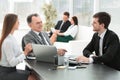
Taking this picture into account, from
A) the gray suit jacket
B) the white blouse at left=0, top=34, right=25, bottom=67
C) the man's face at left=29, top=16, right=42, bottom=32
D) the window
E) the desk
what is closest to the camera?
the desk

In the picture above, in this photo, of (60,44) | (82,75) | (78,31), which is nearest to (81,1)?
(78,31)

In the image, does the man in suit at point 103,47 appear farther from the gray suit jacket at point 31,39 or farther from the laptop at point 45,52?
the gray suit jacket at point 31,39

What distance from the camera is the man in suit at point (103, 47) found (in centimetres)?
308

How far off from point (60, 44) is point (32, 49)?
390 centimetres

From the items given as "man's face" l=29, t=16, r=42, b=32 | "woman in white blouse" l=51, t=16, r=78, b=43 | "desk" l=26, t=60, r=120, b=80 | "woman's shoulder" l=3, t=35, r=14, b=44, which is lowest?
"desk" l=26, t=60, r=120, b=80

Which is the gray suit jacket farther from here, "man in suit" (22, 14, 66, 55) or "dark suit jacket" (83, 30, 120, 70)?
"dark suit jacket" (83, 30, 120, 70)

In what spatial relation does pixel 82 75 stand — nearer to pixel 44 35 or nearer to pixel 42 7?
pixel 44 35

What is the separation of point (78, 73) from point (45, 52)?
60 cm

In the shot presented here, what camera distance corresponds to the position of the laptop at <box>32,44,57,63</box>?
9.39 ft

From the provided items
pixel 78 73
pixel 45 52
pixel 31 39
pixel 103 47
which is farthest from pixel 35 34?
pixel 78 73

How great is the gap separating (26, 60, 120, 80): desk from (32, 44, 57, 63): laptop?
17 cm

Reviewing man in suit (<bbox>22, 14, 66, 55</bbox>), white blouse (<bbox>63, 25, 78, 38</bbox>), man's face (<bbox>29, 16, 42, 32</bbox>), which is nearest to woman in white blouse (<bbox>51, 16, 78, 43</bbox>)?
white blouse (<bbox>63, 25, 78, 38</bbox>)

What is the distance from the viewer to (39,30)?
3.55 metres

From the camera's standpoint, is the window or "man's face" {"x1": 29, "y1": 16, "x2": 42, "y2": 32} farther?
the window
